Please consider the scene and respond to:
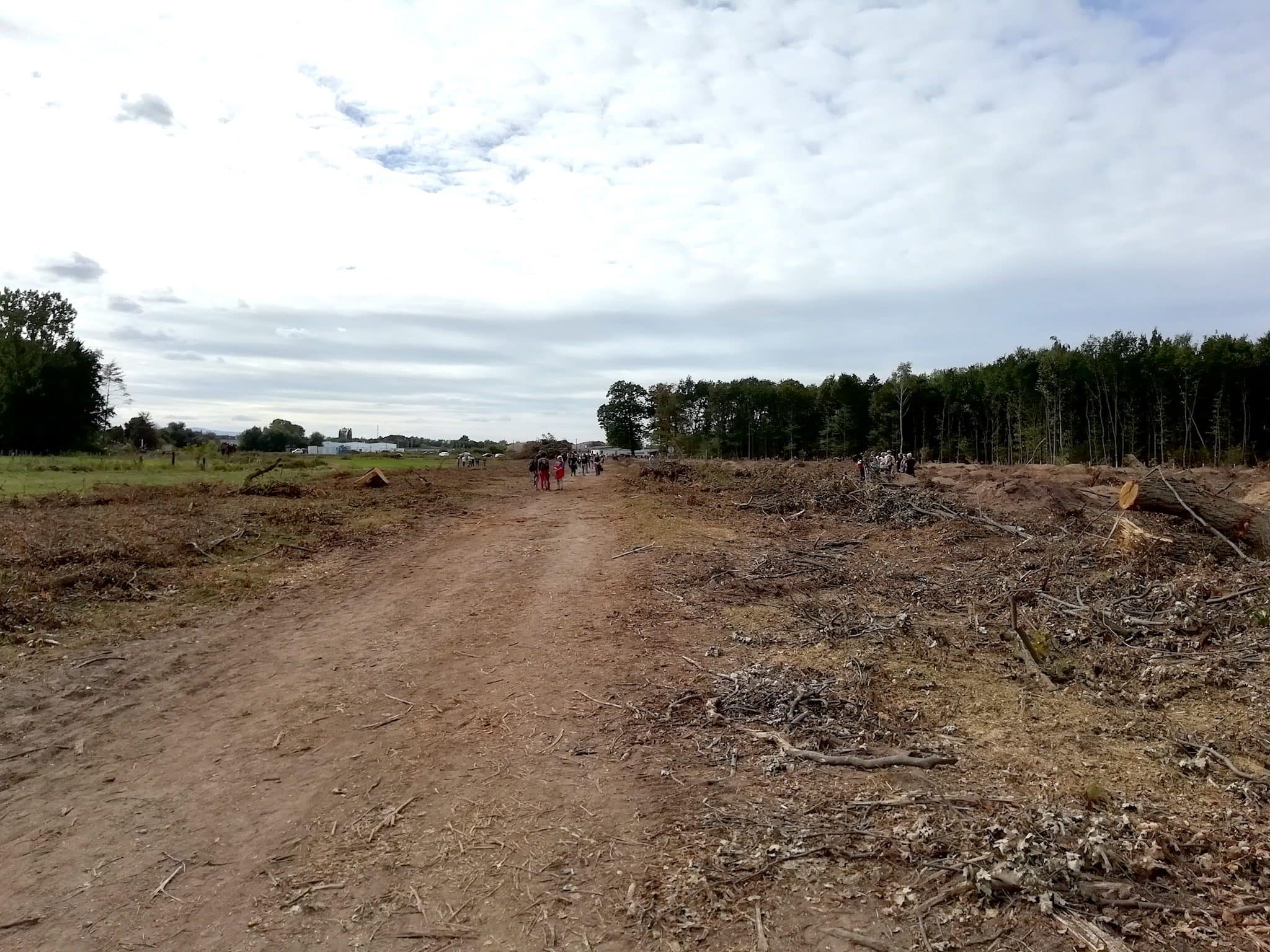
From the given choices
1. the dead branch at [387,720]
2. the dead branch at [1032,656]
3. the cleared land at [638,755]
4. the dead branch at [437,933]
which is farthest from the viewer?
the dead branch at [1032,656]

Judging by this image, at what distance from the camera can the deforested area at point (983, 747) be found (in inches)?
125

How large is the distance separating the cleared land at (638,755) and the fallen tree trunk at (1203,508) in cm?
49

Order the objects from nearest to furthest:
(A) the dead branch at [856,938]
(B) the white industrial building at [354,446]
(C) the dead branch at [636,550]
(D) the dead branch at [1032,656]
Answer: (A) the dead branch at [856,938] → (D) the dead branch at [1032,656] → (C) the dead branch at [636,550] → (B) the white industrial building at [354,446]

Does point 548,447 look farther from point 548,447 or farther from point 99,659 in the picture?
point 99,659

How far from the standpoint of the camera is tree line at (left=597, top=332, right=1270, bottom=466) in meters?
47.5

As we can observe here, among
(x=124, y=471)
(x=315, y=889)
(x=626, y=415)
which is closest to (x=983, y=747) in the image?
(x=315, y=889)

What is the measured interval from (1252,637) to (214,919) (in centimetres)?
800

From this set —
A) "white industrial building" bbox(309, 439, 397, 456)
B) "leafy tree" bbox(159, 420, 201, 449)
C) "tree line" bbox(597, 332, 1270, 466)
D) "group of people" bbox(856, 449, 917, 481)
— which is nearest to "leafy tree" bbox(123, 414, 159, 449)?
"leafy tree" bbox(159, 420, 201, 449)

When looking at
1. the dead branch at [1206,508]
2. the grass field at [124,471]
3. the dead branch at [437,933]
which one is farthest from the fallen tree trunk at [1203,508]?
the grass field at [124,471]

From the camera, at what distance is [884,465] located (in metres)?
28.3

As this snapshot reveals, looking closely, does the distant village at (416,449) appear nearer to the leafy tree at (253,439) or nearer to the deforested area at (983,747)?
the leafy tree at (253,439)

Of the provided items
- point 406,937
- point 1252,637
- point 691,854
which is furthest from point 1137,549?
point 406,937

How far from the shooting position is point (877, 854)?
11.7ft

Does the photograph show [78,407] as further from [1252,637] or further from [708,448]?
[1252,637]
